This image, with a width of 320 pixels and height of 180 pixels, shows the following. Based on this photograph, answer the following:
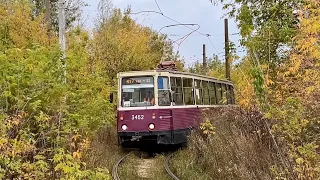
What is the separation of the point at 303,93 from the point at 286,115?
0.69 metres

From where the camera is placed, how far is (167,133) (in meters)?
13.8

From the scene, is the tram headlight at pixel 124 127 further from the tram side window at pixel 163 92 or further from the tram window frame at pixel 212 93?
the tram window frame at pixel 212 93

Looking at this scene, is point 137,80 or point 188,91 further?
point 188,91

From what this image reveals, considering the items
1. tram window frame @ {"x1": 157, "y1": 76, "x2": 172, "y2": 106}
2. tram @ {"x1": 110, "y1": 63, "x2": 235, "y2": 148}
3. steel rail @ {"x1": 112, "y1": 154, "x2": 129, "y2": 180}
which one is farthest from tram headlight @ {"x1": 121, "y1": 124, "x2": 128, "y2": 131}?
tram window frame @ {"x1": 157, "y1": 76, "x2": 172, "y2": 106}

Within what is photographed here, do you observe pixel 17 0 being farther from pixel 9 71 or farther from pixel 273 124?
pixel 273 124

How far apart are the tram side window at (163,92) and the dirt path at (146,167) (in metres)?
1.84

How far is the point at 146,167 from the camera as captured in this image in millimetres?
12398

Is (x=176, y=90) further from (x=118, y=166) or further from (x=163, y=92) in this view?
(x=118, y=166)

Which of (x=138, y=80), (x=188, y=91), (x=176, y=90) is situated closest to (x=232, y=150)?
(x=138, y=80)

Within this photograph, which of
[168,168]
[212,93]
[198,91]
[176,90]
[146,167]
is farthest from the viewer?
[212,93]

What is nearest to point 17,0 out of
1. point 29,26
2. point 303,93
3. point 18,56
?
point 29,26

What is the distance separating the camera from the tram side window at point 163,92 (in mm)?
13625

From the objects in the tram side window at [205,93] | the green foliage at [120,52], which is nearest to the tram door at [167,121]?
the tram side window at [205,93]

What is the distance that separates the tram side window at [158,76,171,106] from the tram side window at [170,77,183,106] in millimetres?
255
